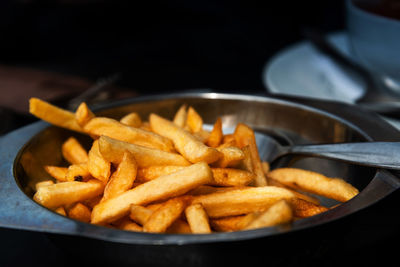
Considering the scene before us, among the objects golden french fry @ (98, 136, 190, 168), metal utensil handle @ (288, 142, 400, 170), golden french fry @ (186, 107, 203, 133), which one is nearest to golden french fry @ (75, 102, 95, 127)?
golden french fry @ (98, 136, 190, 168)

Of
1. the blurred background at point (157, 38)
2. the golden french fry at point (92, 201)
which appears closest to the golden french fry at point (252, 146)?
the golden french fry at point (92, 201)

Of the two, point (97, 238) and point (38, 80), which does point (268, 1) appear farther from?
point (97, 238)

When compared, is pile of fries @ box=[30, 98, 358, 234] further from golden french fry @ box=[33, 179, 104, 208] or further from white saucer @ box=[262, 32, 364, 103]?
white saucer @ box=[262, 32, 364, 103]

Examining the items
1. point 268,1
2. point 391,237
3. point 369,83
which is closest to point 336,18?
point 268,1

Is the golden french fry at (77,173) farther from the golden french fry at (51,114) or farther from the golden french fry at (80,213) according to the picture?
the golden french fry at (51,114)

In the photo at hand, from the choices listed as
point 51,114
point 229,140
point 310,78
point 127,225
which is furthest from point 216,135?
point 310,78

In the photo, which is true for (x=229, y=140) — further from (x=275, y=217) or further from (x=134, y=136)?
(x=275, y=217)

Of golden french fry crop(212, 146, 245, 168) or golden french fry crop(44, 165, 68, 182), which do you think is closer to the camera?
golden french fry crop(212, 146, 245, 168)

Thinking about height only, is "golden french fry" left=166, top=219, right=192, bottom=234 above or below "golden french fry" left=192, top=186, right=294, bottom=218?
below
